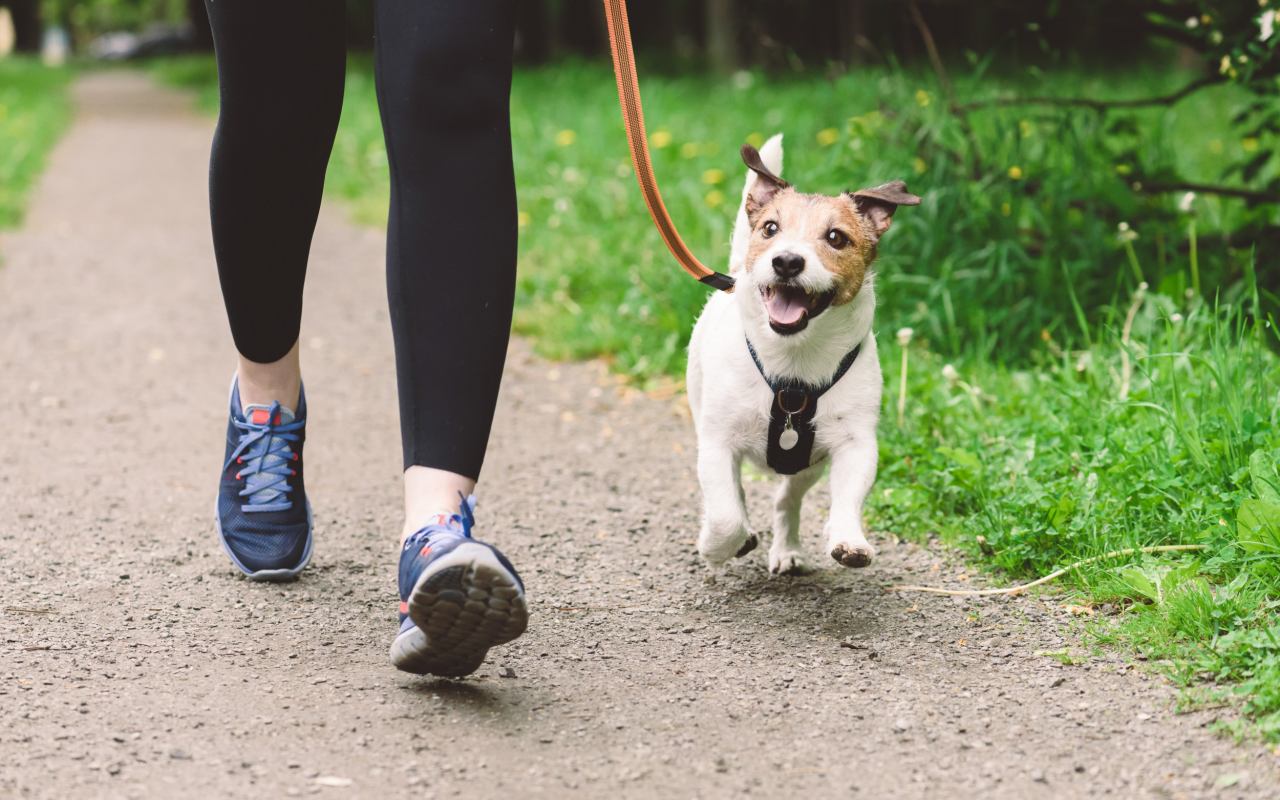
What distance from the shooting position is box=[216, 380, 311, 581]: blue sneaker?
287 cm

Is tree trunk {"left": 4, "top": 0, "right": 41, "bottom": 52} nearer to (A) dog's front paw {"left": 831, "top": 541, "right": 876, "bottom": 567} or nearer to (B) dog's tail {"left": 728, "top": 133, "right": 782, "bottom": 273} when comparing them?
(B) dog's tail {"left": 728, "top": 133, "right": 782, "bottom": 273}

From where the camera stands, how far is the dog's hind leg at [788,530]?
10.1 feet

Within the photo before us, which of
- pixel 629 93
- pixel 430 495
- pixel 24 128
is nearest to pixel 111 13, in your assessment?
pixel 24 128

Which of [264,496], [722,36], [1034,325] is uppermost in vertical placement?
[722,36]

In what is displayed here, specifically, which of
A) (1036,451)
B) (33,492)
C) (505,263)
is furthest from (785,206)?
(33,492)

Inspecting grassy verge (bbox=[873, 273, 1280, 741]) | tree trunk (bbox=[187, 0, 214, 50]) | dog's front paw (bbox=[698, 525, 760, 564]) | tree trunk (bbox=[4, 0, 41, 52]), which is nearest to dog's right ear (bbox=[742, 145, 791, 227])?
dog's front paw (bbox=[698, 525, 760, 564])

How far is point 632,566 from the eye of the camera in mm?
3143

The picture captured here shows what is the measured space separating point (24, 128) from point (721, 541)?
36.3 feet

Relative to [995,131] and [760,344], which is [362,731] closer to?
[760,344]

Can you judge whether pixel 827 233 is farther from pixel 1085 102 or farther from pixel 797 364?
pixel 1085 102

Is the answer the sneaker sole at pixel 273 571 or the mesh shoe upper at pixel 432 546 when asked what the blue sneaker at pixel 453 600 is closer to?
the mesh shoe upper at pixel 432 546

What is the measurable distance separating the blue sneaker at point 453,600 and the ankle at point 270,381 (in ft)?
2.58

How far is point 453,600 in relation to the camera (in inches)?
81.4

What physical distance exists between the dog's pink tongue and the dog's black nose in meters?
0.05
